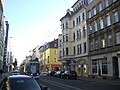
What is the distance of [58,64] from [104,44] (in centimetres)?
5672

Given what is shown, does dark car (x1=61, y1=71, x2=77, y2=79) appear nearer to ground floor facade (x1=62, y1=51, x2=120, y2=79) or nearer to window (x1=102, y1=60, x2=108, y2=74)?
ground floor facade (x1=62, y1=51, x2=120, y2=79)

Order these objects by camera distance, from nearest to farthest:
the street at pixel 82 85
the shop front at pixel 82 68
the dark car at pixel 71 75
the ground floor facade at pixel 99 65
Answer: the street at pixel 82 85
the ground floor facade at pixel 99 65
the dark car at pixel 71 75
the shop front at pixel 82 68

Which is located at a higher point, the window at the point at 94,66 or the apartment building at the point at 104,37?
the apartment building at the point at 104,37

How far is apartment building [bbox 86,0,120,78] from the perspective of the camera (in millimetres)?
35750

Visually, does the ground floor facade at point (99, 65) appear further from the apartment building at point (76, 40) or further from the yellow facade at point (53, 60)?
the yellow facade at point (53, 60)

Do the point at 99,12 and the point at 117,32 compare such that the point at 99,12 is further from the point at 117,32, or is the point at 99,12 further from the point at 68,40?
the point at 68,40

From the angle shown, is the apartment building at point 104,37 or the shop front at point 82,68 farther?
the shop front at point 82,68

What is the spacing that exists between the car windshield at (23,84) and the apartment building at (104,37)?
26.0 m

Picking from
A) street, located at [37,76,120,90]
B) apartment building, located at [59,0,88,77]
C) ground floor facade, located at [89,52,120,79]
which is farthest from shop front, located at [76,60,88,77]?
street, located at [37,76,120,90]

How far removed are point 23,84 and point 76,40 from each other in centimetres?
4653

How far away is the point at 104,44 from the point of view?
3950 centimetres

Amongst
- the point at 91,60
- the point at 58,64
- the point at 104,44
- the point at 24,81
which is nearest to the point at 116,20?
the point at 104,44

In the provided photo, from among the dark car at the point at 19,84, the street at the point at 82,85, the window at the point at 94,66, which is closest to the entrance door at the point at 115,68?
the street at the point at 82,85

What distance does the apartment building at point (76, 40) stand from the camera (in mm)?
50100
